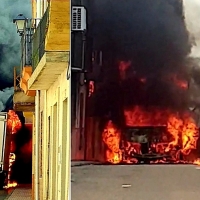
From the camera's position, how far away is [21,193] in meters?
15.9

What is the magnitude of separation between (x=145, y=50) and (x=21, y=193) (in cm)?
1291

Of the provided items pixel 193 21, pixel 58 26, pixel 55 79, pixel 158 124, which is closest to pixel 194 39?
pixel 193 21

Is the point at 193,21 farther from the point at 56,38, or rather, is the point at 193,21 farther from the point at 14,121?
the point at 14,121

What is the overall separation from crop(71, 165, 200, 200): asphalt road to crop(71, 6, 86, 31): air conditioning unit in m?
0.78

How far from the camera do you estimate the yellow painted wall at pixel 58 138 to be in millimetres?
4934

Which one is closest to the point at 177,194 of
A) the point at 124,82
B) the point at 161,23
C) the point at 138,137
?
the point at 138,137

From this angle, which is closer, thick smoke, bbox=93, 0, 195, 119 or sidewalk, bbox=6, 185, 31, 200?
thick smoke, bbox=93, 0, 195, 119

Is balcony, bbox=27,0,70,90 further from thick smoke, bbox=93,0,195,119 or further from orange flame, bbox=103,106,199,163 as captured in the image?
orange flame, bbox=103,106,199,163

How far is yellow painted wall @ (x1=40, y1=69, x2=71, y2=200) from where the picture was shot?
493cm

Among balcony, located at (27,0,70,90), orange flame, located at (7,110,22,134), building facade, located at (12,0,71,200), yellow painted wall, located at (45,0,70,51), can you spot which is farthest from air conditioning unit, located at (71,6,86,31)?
orange flame, located at (7,110,22,134)

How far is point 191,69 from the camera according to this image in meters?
3.46

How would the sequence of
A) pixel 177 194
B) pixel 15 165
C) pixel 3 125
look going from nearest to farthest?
pixel 177 194
pixel 3 125
pixel 15 165

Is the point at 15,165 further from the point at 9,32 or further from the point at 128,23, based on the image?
the point at 128,23

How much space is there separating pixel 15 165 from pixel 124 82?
15249 mm
